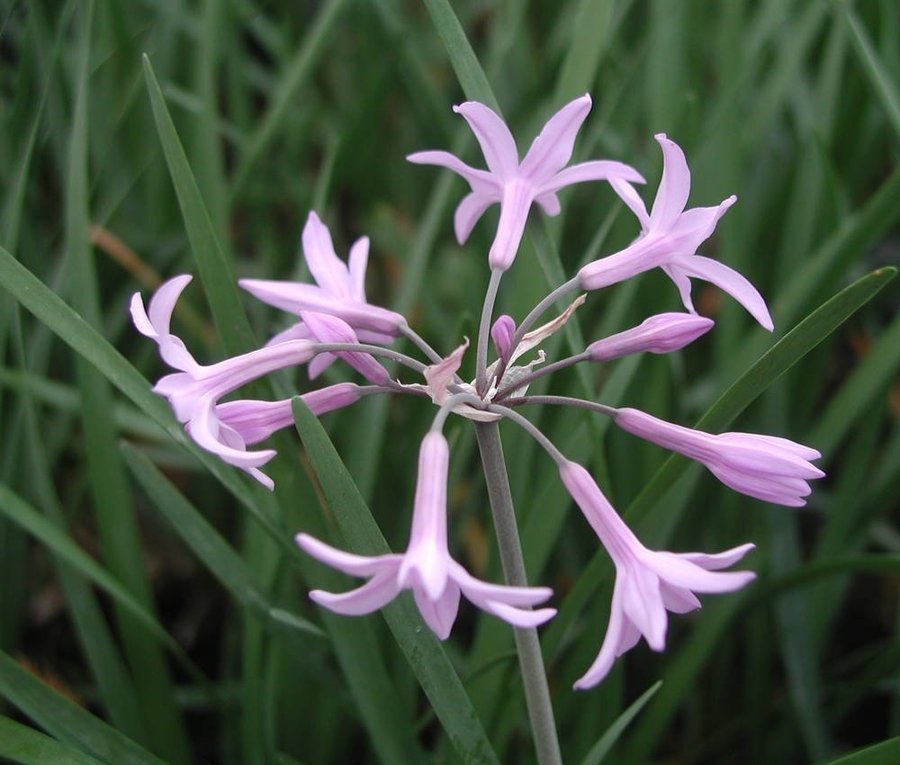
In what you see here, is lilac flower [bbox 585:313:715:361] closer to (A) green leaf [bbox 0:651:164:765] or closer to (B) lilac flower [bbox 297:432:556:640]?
(B) lilac flower [bbox 297:432:556:640]

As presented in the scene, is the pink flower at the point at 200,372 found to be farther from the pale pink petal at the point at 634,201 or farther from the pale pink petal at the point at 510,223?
the pale pink petal at the point at 634,201

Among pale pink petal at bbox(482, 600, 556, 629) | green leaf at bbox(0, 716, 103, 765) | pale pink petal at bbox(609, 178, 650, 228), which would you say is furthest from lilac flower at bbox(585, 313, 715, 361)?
green leaf at bbox(0, 716, 103, 765)

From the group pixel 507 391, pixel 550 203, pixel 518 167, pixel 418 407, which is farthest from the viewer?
pixel 418 407

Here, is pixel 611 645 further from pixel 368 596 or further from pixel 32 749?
pixel 32 749

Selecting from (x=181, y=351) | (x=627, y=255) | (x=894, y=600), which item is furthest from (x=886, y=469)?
(x=181, y=351)

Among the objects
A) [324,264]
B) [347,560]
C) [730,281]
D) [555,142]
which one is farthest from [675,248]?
[347,560]

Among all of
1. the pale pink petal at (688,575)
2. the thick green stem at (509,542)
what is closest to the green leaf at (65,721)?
the thick green stem at (509,542)

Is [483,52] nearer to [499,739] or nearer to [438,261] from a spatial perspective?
[438,261]
